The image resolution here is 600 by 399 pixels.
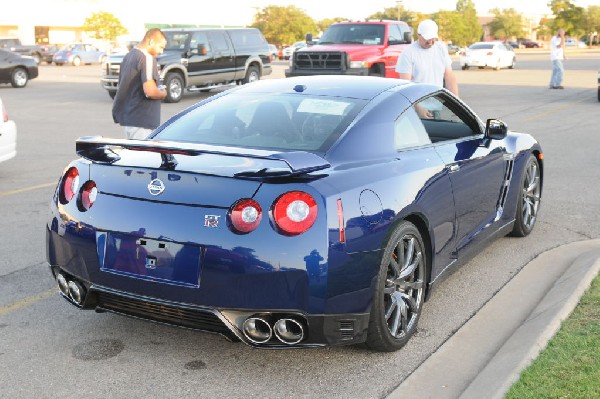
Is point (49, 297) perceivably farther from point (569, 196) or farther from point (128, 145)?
point (569, 196)

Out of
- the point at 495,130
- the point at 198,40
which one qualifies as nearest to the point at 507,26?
the point at 198,40

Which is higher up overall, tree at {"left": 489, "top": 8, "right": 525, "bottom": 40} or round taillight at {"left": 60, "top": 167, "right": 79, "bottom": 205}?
tree at {"left": 489, "top": 8, "right": 525, "bottom": 40}

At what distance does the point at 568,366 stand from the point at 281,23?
10695cm

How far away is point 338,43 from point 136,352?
18.5m

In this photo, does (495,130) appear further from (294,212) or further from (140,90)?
(140,90)

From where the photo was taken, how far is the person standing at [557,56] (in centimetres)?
2514

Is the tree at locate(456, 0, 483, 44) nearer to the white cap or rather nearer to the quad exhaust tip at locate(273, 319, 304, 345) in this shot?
the white cap

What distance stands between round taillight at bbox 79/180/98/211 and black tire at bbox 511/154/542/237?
3.82 m

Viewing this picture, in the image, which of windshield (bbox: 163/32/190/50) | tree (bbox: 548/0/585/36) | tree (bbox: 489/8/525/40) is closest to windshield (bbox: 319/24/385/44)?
windshield (bbox: 163/32/190/50)

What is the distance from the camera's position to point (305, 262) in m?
3.95

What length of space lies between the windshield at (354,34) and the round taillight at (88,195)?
1793cm

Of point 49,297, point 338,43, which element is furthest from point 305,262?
point 338,43

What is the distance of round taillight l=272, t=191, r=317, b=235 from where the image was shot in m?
3.97

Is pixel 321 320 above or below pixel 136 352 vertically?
above
